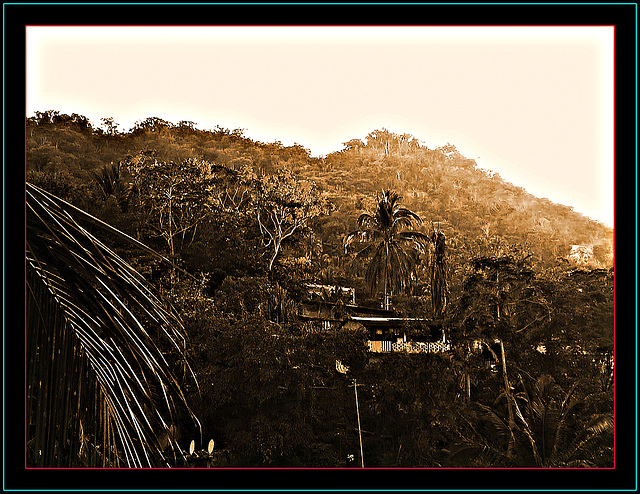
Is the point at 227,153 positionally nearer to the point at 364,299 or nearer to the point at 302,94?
the point at 302,94

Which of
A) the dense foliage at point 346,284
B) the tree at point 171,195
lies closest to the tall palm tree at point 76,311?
the dense foliage at point 346,284

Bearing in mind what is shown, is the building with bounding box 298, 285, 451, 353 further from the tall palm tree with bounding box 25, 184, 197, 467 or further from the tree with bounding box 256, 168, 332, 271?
the tall palm tree with bounding box 25, 184, 197, 467

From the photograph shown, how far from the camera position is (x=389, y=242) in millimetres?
4379

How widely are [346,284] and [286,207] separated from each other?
747mm

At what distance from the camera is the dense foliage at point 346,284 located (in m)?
4.25

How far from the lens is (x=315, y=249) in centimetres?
445

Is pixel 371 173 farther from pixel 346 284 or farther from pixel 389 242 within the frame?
pixel 346 284

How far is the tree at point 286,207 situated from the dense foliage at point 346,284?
0.01 metres

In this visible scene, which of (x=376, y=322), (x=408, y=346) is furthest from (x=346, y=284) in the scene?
(x=408, y=346)

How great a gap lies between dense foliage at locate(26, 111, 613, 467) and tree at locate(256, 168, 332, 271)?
0.04 feet

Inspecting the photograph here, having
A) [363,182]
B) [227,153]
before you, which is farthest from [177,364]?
[363,182]

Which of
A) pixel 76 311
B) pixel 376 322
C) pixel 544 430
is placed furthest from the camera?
pixel 376 322

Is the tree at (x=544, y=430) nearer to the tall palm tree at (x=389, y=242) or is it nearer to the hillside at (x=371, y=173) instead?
the hillside at (x=371, y=173)
